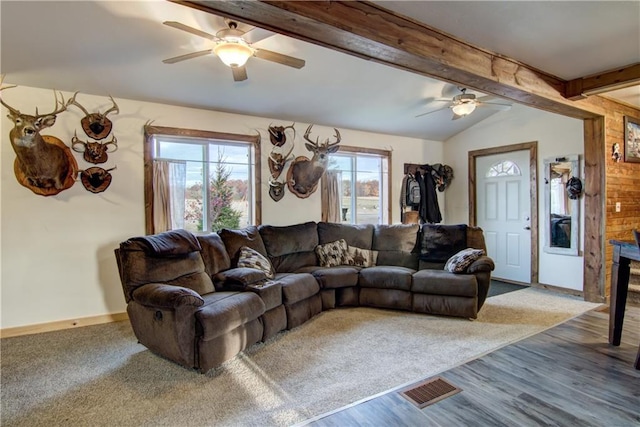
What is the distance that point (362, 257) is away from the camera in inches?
180

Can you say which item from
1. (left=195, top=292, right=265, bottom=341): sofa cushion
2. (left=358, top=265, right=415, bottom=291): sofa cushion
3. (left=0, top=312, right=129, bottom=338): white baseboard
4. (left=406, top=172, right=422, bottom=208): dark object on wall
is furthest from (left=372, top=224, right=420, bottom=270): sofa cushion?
(left=0, top=312, right=129, bottom=338): white baseboard

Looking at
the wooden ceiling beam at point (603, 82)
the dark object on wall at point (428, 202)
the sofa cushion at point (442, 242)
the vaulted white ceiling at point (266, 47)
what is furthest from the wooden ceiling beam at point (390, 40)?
the dark object on wall at point (428, 202)

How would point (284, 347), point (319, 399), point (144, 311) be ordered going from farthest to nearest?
point (284, 347) < point (144, 311) < point (319, 399)

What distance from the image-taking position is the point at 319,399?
223cm

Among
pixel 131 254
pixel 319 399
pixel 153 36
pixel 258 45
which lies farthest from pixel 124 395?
pixel 258 45

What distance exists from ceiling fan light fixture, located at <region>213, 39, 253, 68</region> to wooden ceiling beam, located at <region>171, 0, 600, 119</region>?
65 cm

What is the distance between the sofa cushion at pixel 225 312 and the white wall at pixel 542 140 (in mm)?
4363

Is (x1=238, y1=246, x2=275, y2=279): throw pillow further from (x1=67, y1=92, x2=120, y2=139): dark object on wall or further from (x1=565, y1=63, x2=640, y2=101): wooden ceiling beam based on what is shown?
(x1=565, y1=63, x2=640, y2=101): wooden ceiling beam

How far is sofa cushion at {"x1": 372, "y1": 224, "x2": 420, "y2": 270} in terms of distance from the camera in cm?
455

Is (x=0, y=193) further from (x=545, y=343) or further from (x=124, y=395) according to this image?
(x=545, y=343)

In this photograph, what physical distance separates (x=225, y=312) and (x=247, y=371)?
0.48 meters

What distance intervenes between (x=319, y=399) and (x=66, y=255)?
10.1 feet

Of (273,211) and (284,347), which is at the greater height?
(273,211)

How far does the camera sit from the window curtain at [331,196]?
5.29 metres
